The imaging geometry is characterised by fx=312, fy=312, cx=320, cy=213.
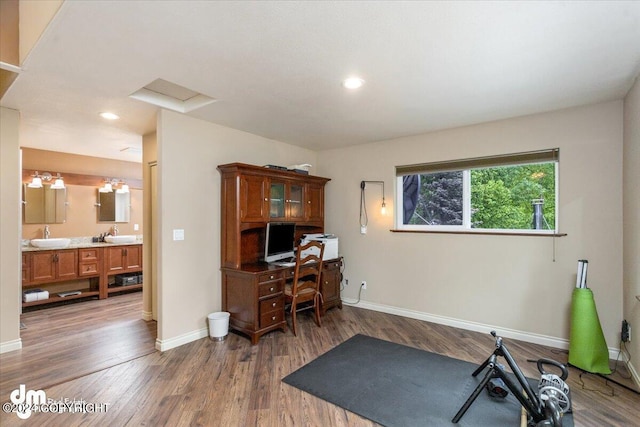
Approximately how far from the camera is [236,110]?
3.21m

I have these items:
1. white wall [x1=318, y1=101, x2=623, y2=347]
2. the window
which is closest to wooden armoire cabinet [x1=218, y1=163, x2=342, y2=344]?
white wall [x1=318, y1=101, x2=623, y2=347]

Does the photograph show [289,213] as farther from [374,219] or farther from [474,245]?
[474,245]

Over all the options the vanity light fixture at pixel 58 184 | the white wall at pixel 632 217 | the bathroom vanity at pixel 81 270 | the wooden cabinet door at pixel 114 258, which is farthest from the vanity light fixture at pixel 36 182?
the white wall at pixel 632 217

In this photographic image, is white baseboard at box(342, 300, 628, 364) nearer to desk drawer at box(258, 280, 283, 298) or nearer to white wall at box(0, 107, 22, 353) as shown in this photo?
desk drawer at box(258, 280, 283, 298)

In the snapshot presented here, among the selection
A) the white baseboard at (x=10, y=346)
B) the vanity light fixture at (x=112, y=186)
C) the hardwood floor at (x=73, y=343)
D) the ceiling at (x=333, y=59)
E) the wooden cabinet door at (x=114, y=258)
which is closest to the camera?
the ceiling at (x=333, y=59)

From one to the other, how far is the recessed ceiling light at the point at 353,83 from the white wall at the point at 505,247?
1.81 meters

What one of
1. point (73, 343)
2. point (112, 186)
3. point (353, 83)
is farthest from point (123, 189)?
point (353, 83)

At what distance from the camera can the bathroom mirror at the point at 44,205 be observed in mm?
4949

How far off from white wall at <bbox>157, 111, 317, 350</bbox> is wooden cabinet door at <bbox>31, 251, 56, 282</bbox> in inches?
113

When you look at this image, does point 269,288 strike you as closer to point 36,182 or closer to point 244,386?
point 244,386

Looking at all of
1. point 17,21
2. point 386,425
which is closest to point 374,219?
point 386,425

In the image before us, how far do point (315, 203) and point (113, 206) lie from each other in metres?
3.95

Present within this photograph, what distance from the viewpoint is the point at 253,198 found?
3689mm

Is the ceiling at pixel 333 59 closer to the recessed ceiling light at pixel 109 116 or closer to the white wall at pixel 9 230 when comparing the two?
the recessed ceiling light at pixel 109 116
